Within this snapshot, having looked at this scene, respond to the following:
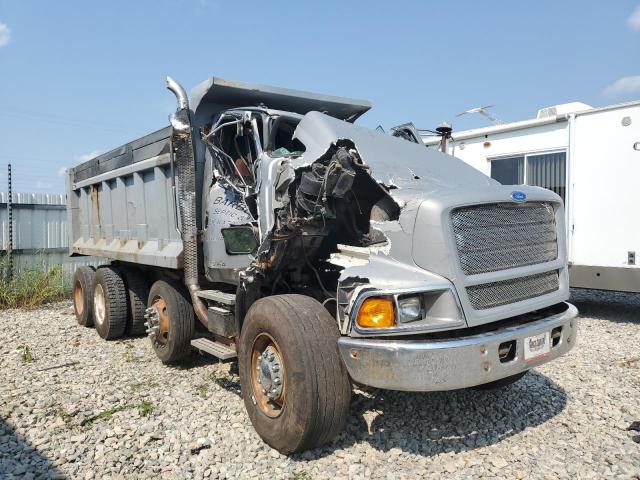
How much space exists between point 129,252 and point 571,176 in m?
6.87

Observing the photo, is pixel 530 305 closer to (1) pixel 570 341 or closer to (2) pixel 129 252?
(1) pixel 570 341

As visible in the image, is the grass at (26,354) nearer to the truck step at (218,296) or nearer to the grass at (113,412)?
the grass at (113,412)

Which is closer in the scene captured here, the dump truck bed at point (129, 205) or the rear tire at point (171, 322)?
the rear tire at point (171, 322)

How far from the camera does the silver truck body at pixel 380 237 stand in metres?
3.23

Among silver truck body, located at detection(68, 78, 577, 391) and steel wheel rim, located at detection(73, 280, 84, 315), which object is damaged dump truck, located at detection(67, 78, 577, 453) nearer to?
silver truck body, located at detection(68, 78, 577, 391)

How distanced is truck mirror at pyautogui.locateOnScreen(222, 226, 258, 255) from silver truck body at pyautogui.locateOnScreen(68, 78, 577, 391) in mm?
48

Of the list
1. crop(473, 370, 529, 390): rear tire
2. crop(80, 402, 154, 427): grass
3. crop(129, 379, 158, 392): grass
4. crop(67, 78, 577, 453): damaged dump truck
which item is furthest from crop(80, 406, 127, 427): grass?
crop(473, 370, 529, 390): rear tire

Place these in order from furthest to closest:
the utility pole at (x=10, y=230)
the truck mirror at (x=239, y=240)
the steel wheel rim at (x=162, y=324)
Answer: the utility pole at (x=10, y=230) < the steel wheel rim at (x=162, y=324) < the truck mirror at (x=239, y=240)

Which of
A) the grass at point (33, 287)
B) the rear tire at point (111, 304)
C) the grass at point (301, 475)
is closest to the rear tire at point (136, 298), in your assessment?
the rear tire at point (111, 304)

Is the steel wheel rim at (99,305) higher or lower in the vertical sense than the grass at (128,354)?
higher

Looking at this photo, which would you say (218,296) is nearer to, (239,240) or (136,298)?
(239,240)

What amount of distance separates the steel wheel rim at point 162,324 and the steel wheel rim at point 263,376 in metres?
2.17

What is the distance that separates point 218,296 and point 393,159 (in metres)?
2.14

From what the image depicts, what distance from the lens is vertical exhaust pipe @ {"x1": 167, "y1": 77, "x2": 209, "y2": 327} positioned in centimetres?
521
